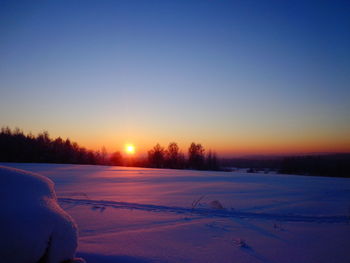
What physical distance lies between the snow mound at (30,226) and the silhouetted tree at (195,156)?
64.0 m

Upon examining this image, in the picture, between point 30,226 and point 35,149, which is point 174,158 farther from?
point 30,226

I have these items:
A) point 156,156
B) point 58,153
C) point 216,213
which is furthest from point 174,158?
point 216,213

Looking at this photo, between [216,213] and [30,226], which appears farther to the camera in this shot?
[216,213]

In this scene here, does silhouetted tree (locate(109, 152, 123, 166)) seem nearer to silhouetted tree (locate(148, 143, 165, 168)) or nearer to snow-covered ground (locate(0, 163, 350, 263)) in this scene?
silhouetted tree (locate(148, 143, 165, 168))

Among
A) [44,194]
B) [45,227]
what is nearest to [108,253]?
[44,194]

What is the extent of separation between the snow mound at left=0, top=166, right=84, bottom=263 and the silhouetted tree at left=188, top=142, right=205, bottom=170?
64.0 metres

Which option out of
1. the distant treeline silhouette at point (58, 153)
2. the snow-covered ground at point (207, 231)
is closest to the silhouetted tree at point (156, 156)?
the distant treeline silhouette at point (58, 153)

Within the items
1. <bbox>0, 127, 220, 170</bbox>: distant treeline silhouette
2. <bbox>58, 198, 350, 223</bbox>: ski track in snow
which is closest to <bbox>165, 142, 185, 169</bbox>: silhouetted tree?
<bbox>0, 127, 220, 170</bbox>: distant treeline silhouette

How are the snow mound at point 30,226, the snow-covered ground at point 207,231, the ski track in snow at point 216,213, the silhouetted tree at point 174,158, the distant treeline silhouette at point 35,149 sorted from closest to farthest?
1. the snow mound at point 30,226
2. the snow-covered ground at point 207,231
3. the ski track in snow at point 216,213
4. the distant treeline silhouette at point 35,149
5. the silhouetted tree at point 174,158

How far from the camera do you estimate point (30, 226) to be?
1.88 m

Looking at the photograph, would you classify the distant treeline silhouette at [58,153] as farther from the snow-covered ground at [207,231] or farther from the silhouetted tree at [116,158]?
the snow-covered ground at [207,231]

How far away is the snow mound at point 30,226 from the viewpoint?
1.80 metres

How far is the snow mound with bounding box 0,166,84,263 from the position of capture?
1796mm

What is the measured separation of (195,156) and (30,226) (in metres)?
66.3
